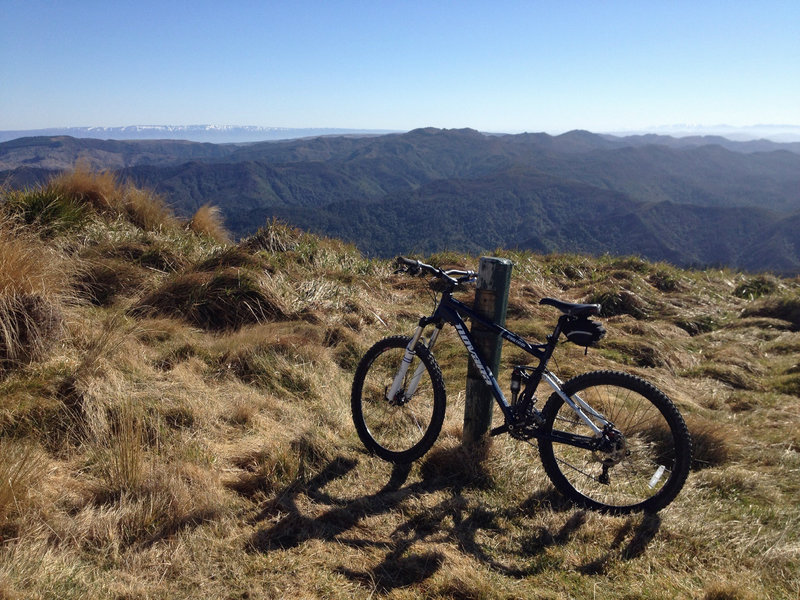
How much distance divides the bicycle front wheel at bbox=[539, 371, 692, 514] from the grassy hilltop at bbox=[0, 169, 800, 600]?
0.16m

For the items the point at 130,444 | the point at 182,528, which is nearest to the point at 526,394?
the point at 182,528

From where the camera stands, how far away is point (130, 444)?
295 cm

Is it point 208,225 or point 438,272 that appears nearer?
point 438,272

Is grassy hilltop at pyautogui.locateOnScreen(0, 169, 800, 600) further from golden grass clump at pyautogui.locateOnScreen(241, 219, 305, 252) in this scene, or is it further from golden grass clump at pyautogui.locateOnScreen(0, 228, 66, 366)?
golden grass clump at pyautogui.locateOnScreen(241, 219, 305, 252)

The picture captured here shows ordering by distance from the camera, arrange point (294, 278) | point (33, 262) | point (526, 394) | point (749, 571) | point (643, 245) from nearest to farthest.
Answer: point (749, 571) → point (526, 394) → point (33, 262) → point (294, 278) → point (643, 245)

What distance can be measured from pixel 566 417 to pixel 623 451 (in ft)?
1.15

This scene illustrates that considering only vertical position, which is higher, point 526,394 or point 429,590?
point 526,394

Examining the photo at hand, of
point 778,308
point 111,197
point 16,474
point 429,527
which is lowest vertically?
point 429,527

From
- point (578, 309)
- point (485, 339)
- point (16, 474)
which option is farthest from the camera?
point (485, 339)

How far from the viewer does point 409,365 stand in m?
3.57

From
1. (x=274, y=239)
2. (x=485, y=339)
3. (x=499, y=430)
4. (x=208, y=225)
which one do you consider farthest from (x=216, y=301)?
(x=208, y=225)

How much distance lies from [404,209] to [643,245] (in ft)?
224

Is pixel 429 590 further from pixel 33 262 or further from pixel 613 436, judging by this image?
pixel 33 262

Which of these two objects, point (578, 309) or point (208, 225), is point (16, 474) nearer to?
point (578, 309)
